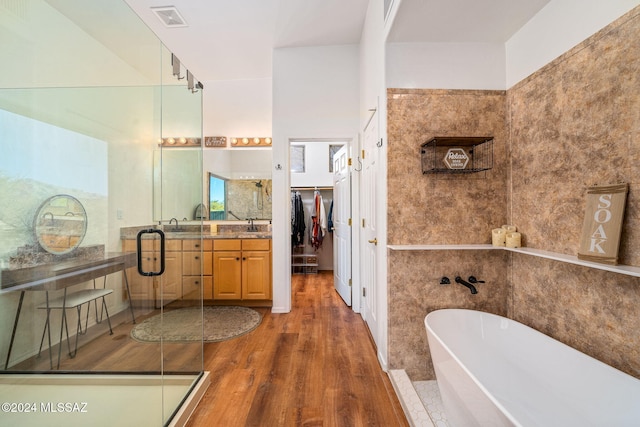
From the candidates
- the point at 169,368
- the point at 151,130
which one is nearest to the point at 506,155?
the point at 151,130

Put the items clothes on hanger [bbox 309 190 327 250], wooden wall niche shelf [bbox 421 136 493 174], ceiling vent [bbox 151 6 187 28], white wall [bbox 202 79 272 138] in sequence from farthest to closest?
clothes on hanger [bbox 309 190 327 250], white wall [bbox 202 79 272 138], ceiling vent [bbox 151 6 187 28], wooden wall niche shelf [bbox 421 136 493 174]

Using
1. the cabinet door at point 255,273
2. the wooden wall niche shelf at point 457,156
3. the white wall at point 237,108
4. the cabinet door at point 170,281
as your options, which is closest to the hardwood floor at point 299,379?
the cabinet door at point 255,273

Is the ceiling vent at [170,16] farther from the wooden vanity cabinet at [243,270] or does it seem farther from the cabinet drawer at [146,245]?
the wooden vanity cabinet at [243,270]

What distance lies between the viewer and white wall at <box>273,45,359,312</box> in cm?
304

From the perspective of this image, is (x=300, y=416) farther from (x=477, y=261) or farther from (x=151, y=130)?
(x=151, y=130)

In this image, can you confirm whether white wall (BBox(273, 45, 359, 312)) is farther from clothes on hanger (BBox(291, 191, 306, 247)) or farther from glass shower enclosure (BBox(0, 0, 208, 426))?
clothes on hanger (BBox(291, 191, 306, 247))

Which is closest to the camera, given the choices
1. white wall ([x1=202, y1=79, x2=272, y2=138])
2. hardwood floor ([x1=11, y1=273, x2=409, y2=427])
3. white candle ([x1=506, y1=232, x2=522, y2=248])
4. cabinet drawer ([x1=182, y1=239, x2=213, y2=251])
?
hardwood floor ([x1=11, y1=273, x2=409, y2=427])

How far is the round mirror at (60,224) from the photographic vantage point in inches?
40.5

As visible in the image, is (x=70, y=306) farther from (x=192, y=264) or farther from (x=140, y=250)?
(x=192, y=264)

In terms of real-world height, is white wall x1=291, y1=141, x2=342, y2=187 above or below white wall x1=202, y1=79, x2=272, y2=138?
below

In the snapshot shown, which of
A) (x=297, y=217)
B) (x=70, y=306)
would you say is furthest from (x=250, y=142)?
(x=70, y=306)

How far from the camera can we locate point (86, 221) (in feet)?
3.93

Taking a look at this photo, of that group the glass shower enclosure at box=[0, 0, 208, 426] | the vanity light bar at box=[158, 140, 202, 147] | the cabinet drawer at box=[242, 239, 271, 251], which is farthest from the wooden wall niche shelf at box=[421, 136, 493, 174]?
the cabinet drawer at box=[242, 239, 271, 251]

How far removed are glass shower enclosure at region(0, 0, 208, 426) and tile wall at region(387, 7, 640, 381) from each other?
5.03 feet
